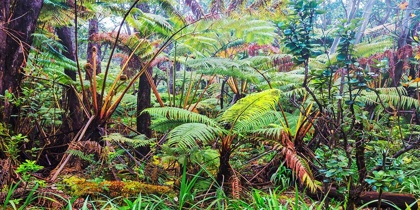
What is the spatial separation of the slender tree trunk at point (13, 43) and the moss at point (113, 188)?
0.94 metres

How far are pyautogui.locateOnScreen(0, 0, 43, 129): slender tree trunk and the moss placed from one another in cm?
94

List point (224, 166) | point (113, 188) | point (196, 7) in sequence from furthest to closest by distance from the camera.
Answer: point (196, 7)
point (224, 166)
point (113, 188)

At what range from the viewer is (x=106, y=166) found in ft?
8.58

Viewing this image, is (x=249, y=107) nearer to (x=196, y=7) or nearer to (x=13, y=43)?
(x=196, y=7)

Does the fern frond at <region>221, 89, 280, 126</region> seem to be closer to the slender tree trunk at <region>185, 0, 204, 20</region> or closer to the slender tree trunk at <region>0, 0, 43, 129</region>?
the slender tree trunk at <region>185, 0, 204, 20</region>

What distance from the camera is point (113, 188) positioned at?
208 cm

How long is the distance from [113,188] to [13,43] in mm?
1746

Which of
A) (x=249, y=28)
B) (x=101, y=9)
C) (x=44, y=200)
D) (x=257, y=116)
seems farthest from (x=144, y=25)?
(x=44, y=200)

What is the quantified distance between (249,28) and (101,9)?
2.50 meters

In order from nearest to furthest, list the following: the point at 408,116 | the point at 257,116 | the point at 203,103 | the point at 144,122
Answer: the point at 257,116, the point at 144,122, the point at 203,103, the point at 408,116

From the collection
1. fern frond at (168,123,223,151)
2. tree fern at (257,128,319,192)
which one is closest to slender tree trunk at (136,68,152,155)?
fern frond at (168,123,223,151)

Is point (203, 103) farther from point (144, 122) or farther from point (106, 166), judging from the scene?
point (106, 166)

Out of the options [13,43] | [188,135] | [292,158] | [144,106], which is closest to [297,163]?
[292,158]

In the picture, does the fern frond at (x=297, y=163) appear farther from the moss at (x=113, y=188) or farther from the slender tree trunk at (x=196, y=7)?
the slender tree trunk at (x=196, y=7)
